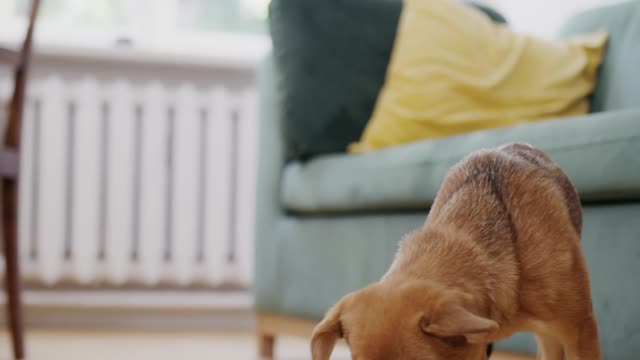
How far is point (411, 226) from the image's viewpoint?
159 cm

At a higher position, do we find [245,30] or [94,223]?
[245,30]

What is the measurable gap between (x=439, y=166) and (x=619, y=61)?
2.17ft

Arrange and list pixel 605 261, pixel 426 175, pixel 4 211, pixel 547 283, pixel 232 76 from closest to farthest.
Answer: pixel 547 283 → pixel 605 261 → pixel 426 175 → pixel 4 211 → pixel 232 76

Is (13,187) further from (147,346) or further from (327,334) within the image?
(327,334)

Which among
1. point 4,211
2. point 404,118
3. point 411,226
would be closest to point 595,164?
point 411,226

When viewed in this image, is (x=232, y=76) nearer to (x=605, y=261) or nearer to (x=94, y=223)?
(x=94, y=223)

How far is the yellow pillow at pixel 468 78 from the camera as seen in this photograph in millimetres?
1837

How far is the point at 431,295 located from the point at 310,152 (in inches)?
45.8

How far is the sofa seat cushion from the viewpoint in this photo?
1217 millimetres

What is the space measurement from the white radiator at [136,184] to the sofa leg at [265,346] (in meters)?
0.75

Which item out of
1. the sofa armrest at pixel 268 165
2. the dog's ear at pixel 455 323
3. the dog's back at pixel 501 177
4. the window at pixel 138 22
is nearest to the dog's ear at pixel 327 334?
the dog's ear at pixel 455 323

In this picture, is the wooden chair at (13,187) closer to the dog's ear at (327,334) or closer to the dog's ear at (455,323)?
the dog's ear at (327,334)

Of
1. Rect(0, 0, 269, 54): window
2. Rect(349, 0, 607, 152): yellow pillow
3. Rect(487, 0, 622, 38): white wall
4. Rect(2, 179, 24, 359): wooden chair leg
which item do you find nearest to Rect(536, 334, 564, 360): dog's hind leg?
Rect(349, 0, 607, 152): yellow pillow

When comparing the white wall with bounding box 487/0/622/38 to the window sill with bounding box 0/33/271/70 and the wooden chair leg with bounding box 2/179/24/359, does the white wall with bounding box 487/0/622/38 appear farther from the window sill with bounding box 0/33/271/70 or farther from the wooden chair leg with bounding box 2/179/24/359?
the wooden chair leg with bounding box 2/179/24/359
